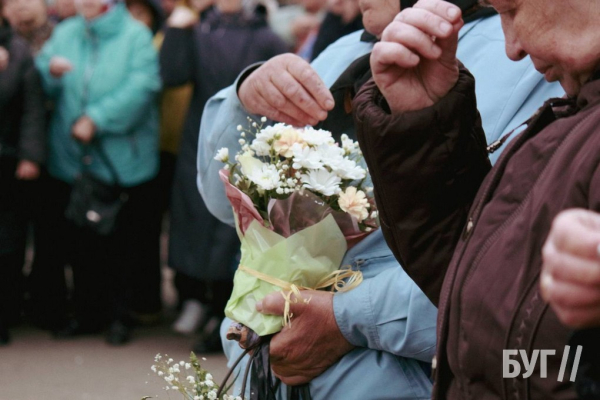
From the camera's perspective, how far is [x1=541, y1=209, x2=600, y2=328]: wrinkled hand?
1.01 metres

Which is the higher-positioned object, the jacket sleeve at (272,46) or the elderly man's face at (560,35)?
the elderly man's face at (560,35)

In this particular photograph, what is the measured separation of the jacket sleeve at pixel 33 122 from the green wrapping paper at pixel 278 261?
375 cm

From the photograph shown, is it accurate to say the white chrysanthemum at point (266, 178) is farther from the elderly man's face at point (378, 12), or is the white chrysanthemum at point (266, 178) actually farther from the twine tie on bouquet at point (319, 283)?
the elderly man's face at point (378, 12)

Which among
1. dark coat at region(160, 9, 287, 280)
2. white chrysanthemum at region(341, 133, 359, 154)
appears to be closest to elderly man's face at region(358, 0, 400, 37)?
white chrysanthemum at region(341, 133, 359, 154)

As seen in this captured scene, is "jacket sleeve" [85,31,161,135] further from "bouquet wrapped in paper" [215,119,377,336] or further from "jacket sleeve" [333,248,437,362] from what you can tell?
"jacket sleeve" [333,248,437,362]

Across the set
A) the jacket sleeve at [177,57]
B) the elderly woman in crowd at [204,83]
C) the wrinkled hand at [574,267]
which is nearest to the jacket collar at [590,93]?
the wrinkled hand at [574,267]

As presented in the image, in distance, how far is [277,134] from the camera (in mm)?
2227

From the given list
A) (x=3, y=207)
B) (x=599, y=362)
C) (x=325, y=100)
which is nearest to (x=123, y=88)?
(x=3, y=207)

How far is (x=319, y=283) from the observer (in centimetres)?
225

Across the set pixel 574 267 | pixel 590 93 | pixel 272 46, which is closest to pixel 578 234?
pixel 574 267

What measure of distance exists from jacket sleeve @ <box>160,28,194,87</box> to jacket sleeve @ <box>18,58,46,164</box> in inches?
31.1

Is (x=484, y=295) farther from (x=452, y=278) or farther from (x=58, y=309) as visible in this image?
(x=58, y=309)

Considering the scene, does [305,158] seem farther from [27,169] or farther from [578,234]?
[27,169]

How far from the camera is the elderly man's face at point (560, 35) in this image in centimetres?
142
